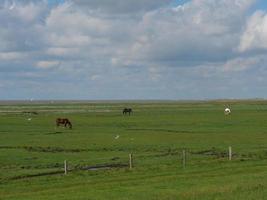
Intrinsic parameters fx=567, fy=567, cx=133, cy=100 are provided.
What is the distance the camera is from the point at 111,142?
194 feet

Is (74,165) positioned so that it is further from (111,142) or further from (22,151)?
(111,142)

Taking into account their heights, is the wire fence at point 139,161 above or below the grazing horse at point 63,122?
below

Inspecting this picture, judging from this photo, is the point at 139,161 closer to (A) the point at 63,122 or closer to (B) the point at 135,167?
(B) the point at 135,167

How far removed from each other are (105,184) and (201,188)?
5410mm

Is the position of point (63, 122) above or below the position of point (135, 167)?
above

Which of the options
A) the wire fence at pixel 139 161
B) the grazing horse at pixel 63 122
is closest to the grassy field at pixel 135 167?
the wire fence at pixel 139 161

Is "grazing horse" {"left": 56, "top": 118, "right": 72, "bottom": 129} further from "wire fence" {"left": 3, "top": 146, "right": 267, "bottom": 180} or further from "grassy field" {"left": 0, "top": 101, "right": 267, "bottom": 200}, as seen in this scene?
"wire fence" {"left": 3, "top": 146, "right": 267, "bottom": 180}

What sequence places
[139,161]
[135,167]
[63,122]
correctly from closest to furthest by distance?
1. [135,167]
2. [139,161]
3. [63,122]

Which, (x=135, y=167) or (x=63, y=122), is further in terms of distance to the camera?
(x=63, y=122)

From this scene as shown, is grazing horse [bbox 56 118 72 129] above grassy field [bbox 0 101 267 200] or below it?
above

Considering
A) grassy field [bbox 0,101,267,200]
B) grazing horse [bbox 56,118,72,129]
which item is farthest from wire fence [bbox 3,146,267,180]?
grazing horse [bbox 56,118,72,129]

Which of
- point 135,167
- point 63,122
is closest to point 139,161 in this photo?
point 135,167

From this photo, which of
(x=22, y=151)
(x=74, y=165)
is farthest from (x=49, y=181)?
(x=22, y=151)

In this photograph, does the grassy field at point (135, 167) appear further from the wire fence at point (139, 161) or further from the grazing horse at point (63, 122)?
the grazing horse at point (63, 122)
